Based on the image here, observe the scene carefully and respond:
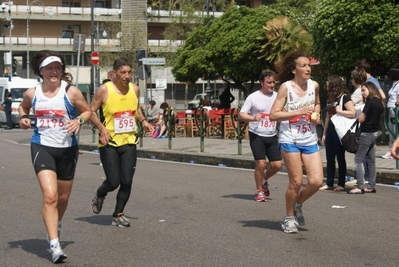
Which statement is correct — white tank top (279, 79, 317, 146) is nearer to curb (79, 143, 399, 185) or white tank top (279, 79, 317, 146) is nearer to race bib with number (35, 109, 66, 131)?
race bib with number (35, 109, 66, 131)

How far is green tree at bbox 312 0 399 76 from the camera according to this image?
23281 mm

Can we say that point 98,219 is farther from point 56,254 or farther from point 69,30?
point 69,30

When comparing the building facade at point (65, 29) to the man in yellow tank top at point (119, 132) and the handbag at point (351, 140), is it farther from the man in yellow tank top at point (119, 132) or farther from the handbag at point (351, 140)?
the man in yellow tank top at point (119, 132)

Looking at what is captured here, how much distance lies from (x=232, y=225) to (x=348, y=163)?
7.59 meters

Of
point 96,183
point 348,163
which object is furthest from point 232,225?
point 348,163

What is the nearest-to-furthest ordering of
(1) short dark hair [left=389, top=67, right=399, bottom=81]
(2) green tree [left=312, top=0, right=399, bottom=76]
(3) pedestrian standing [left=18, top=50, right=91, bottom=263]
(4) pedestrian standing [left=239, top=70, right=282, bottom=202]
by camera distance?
(3) pedestrian standing [left=18, top=50, right=91, bottom=263] < (4) pedestrian standing [left=239, top=70, right=282, bottom=202] < (1) short dark hair [left=389, top=67, right=399, bottom=81] < (2) green tree [left=312, top=0, right=399, bottom=76]

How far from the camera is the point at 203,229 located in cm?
980

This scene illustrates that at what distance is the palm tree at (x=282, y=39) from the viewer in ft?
94.0

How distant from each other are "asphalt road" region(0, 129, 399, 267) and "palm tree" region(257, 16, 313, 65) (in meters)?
13.7

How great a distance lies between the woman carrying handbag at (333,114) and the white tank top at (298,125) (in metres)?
3.61

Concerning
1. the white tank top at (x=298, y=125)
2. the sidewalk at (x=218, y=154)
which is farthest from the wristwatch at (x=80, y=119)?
the sidewalk at (x=218, y=154)

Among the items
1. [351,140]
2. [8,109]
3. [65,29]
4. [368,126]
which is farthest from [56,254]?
[65,29]

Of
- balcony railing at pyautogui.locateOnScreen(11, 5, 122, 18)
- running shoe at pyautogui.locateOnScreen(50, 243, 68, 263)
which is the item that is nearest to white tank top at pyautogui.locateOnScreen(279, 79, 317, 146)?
running shoe at pyautogui.locateOnScreen(50, 243, 68, 263)

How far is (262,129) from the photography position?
12.5 metres
